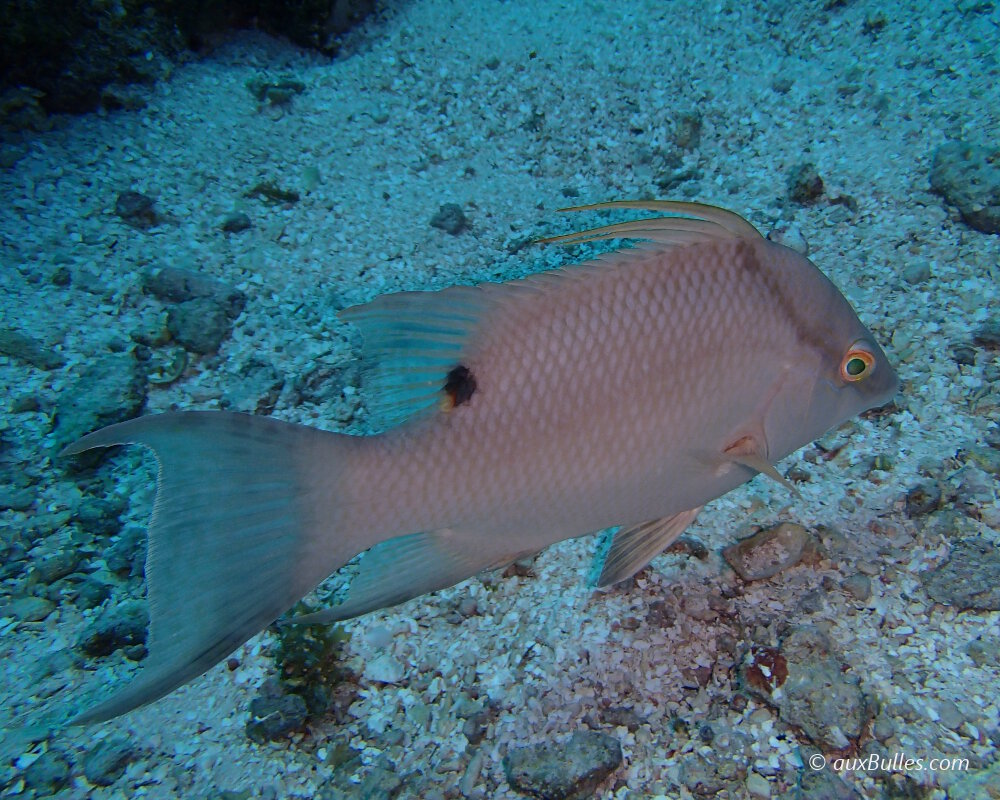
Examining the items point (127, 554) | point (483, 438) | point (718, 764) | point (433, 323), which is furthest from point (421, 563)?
point (127, 554)

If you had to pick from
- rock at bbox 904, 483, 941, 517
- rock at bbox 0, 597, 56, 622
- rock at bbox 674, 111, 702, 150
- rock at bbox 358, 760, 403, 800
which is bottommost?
rock at bbox 358, 760, 403, 800

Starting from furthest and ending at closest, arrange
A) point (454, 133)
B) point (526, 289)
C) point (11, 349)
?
point (454, 133), point (11, 349), point (526, 289)

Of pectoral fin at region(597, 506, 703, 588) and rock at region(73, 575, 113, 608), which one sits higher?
pectoral fin at region(597, 506, 703, 588)

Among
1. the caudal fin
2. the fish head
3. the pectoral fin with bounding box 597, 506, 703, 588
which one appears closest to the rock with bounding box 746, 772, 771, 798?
the pectoral fin with bounding box 597, 506, 703, 588

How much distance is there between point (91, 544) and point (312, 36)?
4.58 m

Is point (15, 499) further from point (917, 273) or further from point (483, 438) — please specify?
point (917, 273)

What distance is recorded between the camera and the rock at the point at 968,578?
6.90 ft

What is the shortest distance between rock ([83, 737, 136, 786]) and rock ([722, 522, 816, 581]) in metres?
2.35

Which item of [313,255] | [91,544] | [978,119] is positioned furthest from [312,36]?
[978,119]

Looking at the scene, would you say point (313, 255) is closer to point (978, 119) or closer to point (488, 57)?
point (488, 57)

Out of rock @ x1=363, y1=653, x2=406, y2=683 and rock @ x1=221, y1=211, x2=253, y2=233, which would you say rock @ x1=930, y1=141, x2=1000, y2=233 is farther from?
rock @ x1=221, y1=211, x2=253, y2=233

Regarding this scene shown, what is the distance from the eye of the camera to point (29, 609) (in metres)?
2.51

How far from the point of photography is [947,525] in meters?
2.33

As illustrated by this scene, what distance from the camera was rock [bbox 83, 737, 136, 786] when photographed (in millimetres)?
2049
